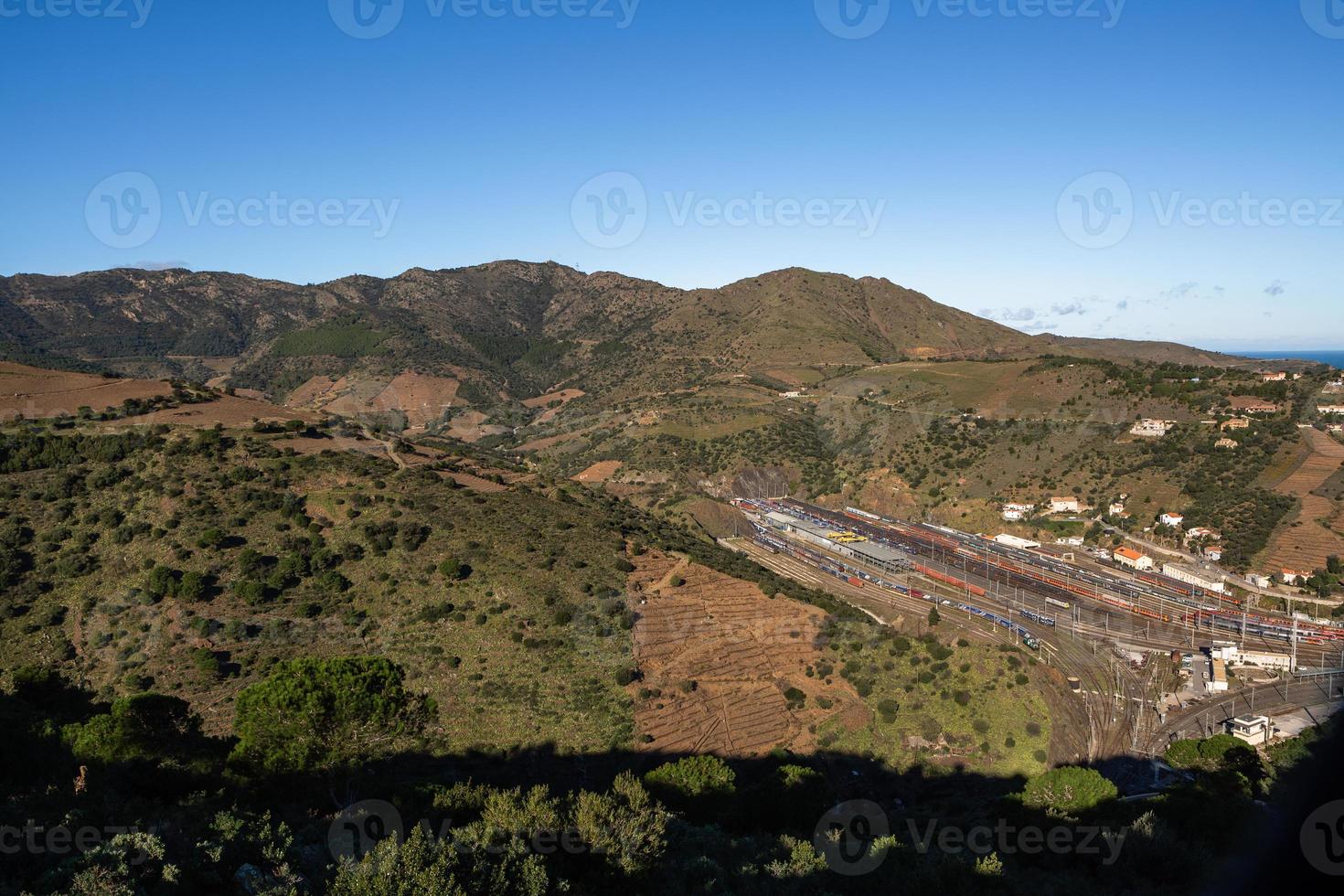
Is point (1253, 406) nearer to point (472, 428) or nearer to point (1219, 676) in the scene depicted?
point (1219, 676)

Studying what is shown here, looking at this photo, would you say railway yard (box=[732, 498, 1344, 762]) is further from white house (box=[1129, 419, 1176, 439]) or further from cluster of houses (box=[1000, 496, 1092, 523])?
white house (box=[1129, 419, 1176, 439])

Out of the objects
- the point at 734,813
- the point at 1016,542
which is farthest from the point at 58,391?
the point at 1016,542

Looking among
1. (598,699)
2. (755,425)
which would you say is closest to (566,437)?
(755,425)

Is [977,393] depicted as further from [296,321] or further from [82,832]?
[296,321]

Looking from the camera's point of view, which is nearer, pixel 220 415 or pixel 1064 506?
pixel 220 415

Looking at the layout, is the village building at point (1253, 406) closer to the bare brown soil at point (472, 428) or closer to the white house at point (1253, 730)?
the white house at point (1253, 730)

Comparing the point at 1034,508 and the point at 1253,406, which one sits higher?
the point at 1253,406

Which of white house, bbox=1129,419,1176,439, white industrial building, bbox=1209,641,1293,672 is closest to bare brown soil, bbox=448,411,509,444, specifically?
white house, bbox=1129,419,1176,439
